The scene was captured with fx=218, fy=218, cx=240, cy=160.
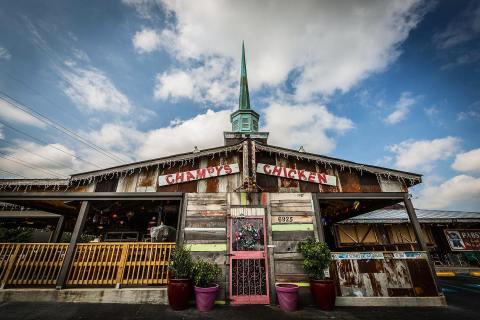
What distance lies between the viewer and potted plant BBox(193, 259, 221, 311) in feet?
19.2

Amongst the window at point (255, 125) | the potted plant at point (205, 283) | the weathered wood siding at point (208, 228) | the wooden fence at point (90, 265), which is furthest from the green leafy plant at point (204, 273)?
the window at point (255, 125)

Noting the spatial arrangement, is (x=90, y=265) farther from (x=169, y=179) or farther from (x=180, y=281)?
(x=169, y=179)

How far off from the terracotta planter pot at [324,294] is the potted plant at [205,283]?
9.39ft

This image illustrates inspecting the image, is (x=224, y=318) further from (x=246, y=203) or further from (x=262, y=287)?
(x=246, y=203)

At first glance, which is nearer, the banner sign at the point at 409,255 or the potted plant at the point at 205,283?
the potted plant at the point at 205,283

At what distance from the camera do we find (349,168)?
27.1 feet

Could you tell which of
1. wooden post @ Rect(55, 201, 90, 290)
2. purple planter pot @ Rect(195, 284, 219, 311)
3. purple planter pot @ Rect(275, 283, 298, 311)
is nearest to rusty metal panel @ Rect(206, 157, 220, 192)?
purple planter pot @ Rect(195, 284, 219, 311)

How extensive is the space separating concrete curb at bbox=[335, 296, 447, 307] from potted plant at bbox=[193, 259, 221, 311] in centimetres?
376

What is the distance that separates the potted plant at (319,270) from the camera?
6.12 meters

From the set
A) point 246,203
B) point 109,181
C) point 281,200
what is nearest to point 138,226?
point 109,181

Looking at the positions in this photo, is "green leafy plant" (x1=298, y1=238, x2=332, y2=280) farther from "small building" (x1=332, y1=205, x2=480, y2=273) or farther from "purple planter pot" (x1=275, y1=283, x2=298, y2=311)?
"small building" (x1=332, y1=205, x2=480, y2=273)

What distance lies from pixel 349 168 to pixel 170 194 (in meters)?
6.68

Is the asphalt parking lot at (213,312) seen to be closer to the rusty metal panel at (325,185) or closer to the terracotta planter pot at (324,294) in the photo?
the terracotta planter pot at (324,294)

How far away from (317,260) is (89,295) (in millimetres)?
6864
